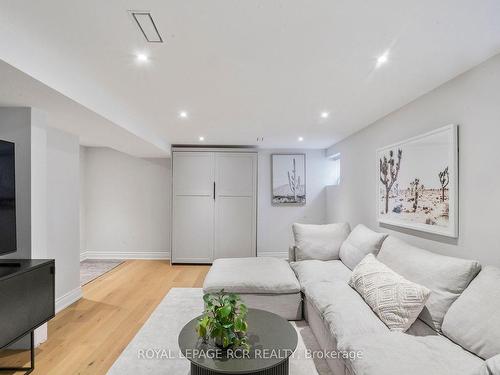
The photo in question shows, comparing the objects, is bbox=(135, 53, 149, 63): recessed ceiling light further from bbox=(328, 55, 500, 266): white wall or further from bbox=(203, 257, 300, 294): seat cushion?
bbox=(328, 55, 500, 266): white wall

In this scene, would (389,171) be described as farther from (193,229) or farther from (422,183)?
(193,229)

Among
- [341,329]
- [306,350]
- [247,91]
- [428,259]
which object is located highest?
[247,91]

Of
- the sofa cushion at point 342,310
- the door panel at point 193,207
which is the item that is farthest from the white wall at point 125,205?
the sofa cushion at point 342,310

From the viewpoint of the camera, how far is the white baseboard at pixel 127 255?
18.5 feet

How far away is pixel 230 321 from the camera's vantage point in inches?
67.4

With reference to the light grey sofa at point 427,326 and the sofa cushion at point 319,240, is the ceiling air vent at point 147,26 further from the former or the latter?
the sofa cushion at point 319,240

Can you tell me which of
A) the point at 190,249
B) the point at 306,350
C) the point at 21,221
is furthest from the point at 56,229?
the point at 306,350

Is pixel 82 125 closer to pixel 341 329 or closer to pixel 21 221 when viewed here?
pixel 21 221

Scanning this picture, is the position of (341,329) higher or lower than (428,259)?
lower

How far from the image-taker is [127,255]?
5.70 meters

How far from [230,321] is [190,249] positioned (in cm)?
382

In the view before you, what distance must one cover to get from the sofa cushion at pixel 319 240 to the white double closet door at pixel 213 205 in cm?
170

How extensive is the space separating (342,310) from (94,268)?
179 inches

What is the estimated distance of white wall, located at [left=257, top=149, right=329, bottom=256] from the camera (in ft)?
18.8
